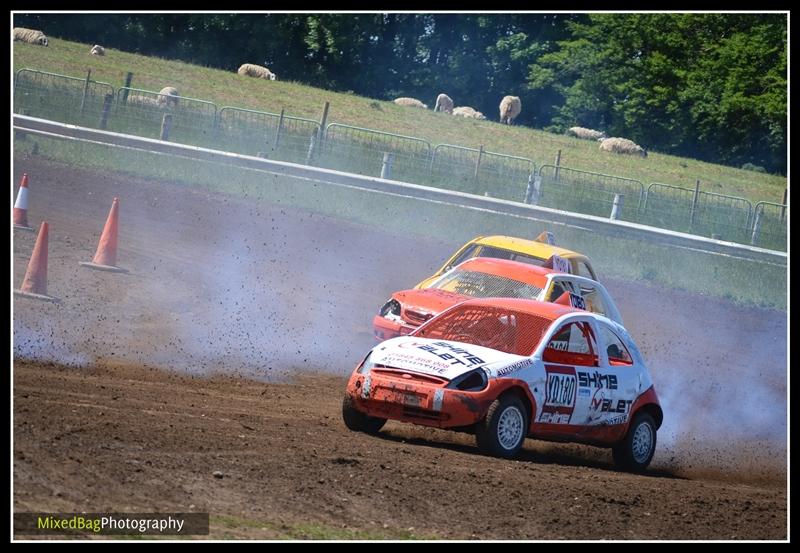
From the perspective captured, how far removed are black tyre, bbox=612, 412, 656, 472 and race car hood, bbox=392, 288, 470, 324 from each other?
8.72 ft

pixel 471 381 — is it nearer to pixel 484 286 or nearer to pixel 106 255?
pixel 484 286

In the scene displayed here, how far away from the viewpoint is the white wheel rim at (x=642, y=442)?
1159cm

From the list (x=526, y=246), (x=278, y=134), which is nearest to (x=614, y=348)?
(x=526, y=246)

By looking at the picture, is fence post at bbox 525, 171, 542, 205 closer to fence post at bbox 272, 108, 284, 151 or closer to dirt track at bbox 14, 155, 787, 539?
dirt track at bbox 14, 155, 787, 539

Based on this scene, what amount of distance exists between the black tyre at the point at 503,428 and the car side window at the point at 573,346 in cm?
69

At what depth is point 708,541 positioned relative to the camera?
8.27 metres

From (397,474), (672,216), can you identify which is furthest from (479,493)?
(672,216)

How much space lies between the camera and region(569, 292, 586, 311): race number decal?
14.3m

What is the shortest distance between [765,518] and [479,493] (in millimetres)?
2468

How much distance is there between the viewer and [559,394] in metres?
10.6

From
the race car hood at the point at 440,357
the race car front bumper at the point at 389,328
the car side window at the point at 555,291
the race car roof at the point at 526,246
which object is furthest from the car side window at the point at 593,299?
the race car hood at the point at 440,357

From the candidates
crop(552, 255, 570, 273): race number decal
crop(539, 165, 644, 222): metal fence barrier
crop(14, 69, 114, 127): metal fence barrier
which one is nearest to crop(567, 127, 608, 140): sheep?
crop(539, 165, 644, 222): metal fence barrier

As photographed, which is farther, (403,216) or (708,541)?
(403,216)
